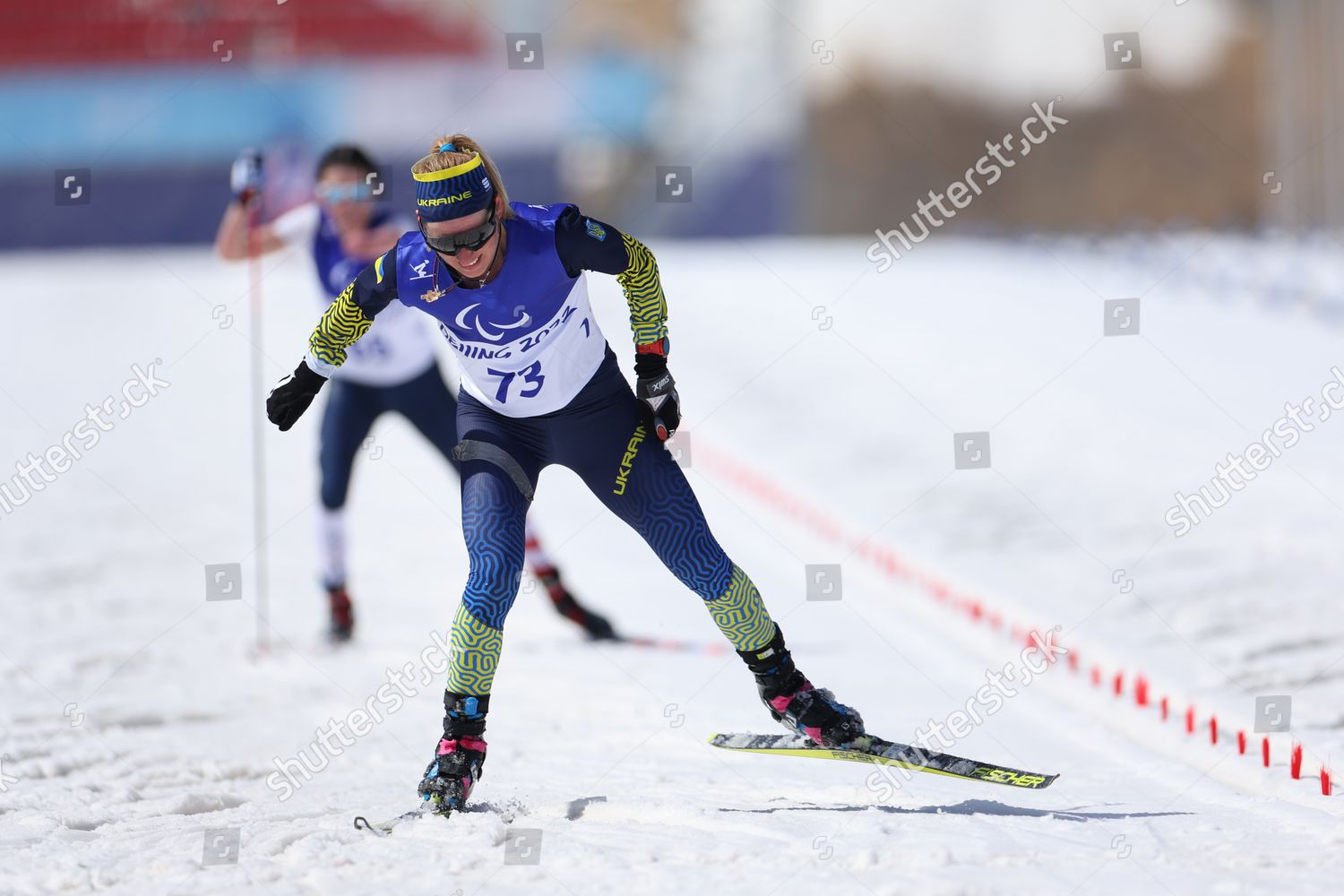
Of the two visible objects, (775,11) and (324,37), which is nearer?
(324,37)

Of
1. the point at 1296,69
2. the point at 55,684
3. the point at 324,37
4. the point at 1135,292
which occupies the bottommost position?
the point at 55,684

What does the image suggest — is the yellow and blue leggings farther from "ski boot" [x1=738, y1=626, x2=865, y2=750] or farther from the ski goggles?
the ski goggles

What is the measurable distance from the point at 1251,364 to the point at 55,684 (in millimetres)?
11325

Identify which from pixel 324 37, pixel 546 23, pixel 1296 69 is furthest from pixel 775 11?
pixel 1296 69

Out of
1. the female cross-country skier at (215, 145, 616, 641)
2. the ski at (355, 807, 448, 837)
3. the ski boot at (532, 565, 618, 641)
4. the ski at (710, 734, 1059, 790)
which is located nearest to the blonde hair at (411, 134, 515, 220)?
the ski at (355, 807, 448, 837)

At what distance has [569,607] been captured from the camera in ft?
23.0

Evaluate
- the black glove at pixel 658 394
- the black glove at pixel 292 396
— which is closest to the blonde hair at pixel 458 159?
the black glove at pixel 658 394

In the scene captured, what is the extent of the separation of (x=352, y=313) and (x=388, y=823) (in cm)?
161

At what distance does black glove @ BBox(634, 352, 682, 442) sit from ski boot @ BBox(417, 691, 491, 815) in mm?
1045

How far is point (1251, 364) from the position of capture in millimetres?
13609

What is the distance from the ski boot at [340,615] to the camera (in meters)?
7.22

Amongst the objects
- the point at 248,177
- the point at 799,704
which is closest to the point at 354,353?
the point at 248,177

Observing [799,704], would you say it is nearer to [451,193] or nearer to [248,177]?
[451,193]

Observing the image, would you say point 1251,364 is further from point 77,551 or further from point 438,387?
point 77,551
